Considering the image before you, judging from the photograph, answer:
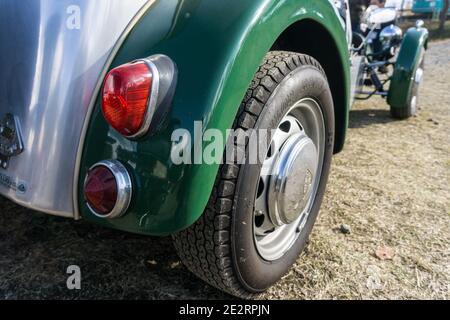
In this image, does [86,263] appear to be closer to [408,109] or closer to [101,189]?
[101,189]

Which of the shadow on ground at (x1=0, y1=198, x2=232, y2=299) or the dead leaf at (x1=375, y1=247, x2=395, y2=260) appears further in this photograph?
the dead leaf at (x1=375, y1=247, x2=395, y2=260)

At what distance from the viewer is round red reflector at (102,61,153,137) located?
1026mm

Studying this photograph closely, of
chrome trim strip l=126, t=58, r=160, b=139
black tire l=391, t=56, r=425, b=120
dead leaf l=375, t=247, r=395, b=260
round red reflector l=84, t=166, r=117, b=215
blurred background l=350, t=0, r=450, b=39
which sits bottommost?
dead leaf l=375, t=247, r=395, b=260

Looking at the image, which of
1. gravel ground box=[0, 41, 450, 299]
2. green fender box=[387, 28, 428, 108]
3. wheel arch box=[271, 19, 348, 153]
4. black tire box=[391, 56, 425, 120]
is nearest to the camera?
gravel ground box=[0, 41, 450, 299]

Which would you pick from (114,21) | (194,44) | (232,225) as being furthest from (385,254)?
(114,21)

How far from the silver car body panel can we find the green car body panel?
0.04 meters

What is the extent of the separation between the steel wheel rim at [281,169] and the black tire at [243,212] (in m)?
0.10

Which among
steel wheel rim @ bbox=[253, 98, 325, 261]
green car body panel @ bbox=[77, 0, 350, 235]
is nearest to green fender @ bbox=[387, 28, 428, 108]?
steel wheel rim @ bbox=[253, 98, 325, 261]

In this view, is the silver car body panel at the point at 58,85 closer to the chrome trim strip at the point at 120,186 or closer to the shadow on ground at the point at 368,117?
the chrome trim strip at the point at 120,186

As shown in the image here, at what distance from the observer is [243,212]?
1246mm

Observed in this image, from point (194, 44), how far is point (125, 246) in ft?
3.55

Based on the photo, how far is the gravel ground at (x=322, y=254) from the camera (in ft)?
5.20

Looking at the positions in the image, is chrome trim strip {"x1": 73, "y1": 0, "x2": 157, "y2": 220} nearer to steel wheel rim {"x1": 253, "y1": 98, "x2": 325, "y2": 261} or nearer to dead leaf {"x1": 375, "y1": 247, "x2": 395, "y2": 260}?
steel wheel rim {"x1": 253, "y1": 98, "x2": 325, "y2": 261}
